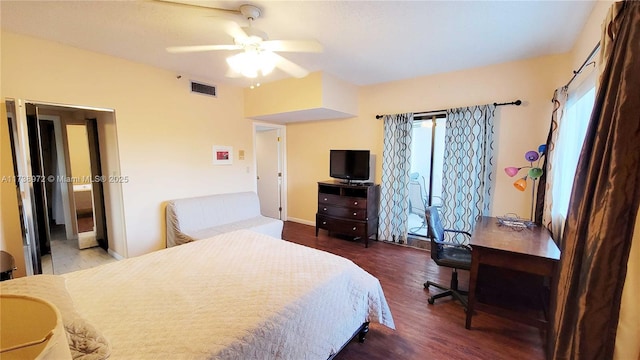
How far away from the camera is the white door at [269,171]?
5473 millimetres

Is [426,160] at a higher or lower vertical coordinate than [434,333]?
higher

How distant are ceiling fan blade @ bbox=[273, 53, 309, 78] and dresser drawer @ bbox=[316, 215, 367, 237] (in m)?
2.28

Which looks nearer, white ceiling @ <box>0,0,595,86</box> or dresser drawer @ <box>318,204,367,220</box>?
white ceiling @ <box>0,0,595,86</box>

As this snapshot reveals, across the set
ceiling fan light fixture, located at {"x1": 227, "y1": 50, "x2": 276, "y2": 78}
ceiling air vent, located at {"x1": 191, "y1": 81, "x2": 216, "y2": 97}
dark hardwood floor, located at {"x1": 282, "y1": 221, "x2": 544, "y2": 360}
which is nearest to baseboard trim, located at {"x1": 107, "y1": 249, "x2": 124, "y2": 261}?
ceiling air vent, located at {"x1": 191, "y1": 81, "x2": 216, "y2": 97}

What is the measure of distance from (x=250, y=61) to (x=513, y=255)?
8.52 feet

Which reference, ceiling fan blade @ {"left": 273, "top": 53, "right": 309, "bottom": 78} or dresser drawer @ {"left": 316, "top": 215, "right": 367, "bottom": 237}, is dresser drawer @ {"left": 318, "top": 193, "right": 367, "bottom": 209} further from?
ceiling fan blade @ {"left": 273, "top": 53, "right": 309, "bottom": 78}

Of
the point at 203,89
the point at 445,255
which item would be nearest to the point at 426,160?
the point at 445,255

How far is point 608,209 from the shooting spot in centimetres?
105

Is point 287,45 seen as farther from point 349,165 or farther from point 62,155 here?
point 62,155

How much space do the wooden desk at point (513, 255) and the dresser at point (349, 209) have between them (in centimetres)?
177

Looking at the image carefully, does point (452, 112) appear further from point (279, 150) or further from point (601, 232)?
point (279, 150)

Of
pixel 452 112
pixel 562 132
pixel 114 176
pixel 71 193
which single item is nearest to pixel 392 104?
pixel 452 112

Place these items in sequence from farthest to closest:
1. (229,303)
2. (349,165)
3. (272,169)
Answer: (272,169)
(349,165)
(229,303)

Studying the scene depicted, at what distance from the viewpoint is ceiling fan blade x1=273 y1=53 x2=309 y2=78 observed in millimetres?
3097
